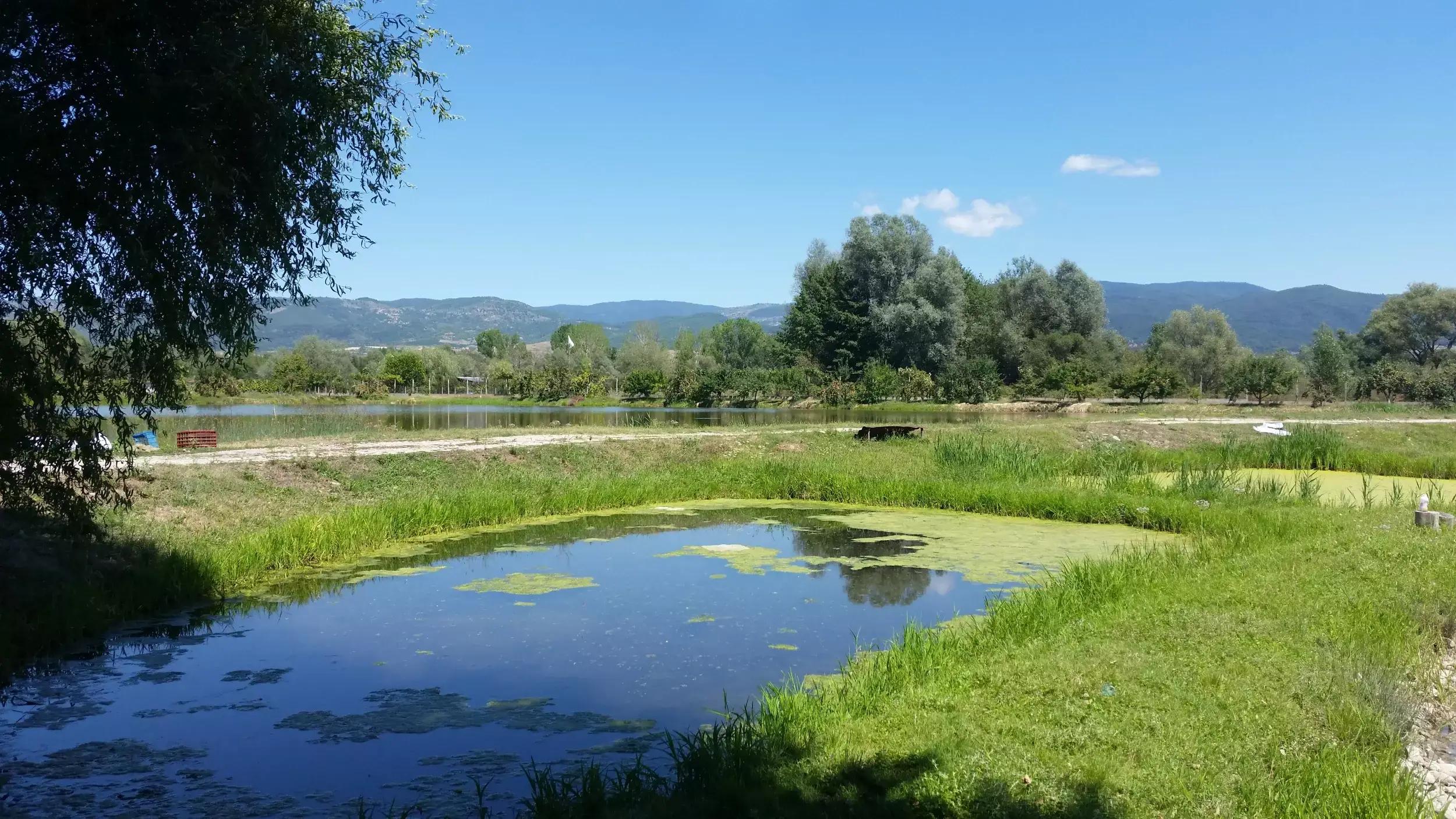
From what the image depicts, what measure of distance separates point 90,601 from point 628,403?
72.0 meters

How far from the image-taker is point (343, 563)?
14.6 m

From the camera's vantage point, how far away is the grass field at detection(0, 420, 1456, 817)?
19.0 ft

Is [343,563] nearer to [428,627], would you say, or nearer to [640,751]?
[428,627]

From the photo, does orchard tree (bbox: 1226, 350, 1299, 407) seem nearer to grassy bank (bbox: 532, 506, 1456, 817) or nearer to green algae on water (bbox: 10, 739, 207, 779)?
grassy bank (bbox: 532, 506, 1456, 817)

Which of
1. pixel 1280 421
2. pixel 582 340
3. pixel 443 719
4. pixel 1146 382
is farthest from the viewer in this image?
pixel 582 340

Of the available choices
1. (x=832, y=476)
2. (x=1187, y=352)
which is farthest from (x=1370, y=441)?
(x=1187, y=352)

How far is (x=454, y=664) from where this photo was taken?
9.61 meters

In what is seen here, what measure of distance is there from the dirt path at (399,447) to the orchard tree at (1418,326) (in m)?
73.7

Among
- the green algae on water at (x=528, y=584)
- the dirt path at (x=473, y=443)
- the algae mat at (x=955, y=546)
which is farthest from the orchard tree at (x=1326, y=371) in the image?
the green algae on water at (x=528, y=584)

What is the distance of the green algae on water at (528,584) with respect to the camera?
42.7 ft

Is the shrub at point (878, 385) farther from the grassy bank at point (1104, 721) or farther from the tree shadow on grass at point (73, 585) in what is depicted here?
the tree shadow on grass at point (73, 585)

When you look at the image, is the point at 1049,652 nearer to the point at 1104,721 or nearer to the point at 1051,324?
the point at 1104,721

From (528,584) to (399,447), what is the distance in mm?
13117

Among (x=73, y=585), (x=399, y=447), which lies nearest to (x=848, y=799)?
(x=73, y=585)
